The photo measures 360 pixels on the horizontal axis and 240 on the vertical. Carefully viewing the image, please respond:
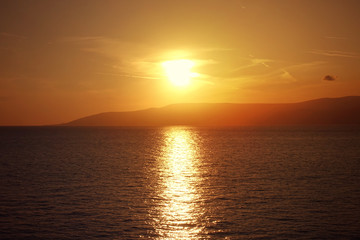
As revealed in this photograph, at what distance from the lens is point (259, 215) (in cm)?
2780

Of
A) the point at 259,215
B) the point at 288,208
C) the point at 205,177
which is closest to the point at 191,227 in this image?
the point at 259,215

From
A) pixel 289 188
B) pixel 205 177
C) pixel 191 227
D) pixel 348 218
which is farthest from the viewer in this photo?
pixel 205 177

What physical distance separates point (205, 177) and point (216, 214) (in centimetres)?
2064

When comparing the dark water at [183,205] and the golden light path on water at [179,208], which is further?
the dark water at [183,205]

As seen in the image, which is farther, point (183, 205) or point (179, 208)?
point (183, 205)

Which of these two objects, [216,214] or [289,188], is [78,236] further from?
[289,188]

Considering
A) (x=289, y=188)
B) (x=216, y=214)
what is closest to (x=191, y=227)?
(x=216, y=214)

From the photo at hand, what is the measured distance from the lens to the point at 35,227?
987 inches

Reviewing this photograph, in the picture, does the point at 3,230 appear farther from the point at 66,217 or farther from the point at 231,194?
the point at 231,194

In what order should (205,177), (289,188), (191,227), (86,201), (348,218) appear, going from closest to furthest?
(191,227) → (348,218) → (86,201) → (289,188) → (205,177)

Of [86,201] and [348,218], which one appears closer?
[348,218]

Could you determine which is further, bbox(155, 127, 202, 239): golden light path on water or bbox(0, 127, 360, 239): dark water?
bbox(0, 127, 360, 239): dark water

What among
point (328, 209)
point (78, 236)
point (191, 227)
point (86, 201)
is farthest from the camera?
point (86, 201)

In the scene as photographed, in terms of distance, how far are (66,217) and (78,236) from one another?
5.12 m
